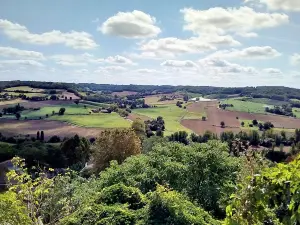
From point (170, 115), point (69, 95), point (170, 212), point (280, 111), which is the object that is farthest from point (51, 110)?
point (170, 212)

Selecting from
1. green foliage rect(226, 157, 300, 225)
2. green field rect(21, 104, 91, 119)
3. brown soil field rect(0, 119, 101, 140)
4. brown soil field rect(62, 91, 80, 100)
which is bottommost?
brown soil field rect(0, 119, 101, 140)

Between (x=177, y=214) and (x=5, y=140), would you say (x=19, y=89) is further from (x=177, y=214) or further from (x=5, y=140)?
(x=177, y=214)

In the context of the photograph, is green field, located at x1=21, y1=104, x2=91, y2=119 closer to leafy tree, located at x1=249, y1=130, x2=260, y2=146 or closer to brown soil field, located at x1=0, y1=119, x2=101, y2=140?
brown soil field, located at x1=0, y1=119, x2=101, y2=140

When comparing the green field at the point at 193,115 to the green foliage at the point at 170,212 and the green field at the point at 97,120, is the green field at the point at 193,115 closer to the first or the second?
the green field at the point at 97,120

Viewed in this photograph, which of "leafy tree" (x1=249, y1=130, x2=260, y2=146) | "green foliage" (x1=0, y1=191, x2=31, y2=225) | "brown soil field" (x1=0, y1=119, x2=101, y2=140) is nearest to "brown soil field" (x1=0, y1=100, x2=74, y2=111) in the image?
"brown soil field" (x1=0, y1=119, x2=101, y2=140)

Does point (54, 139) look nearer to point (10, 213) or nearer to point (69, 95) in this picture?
→ point (69, 95)
